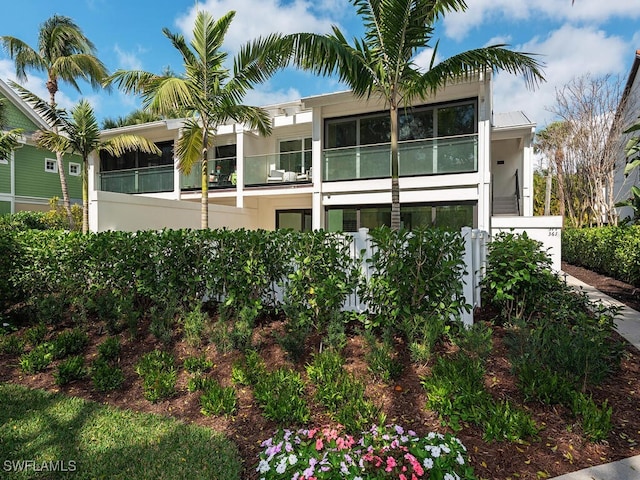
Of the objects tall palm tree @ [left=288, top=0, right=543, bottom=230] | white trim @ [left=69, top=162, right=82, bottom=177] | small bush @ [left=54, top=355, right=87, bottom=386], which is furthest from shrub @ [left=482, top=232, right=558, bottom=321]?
white trim @ [left=69, top=162, right=82, bottom=177]

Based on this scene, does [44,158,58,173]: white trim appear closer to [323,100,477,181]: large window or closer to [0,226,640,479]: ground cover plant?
[323,100,477,181]: large window

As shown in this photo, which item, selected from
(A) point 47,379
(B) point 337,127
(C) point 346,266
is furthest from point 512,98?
(A) point 47,379

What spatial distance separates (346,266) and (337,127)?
33.0ft

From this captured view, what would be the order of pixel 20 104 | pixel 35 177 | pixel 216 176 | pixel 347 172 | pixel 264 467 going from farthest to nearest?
pixel 20 104
pixel 35 177
pixel 216 176
pixel 347 172
pixel 264 467

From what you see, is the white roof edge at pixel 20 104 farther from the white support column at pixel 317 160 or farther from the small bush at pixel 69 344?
the small bush at pixel 69 344

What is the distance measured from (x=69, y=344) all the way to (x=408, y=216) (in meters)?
10.6

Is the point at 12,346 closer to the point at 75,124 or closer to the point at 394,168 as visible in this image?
the point at 394,168

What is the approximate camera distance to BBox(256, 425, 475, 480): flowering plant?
2184 mm

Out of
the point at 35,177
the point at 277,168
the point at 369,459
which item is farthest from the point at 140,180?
the point at 369,459

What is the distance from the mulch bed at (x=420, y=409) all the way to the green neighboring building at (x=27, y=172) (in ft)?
64.8

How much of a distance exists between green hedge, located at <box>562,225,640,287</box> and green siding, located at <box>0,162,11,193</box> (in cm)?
2644

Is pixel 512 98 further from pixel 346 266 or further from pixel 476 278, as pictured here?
pixel 346 266

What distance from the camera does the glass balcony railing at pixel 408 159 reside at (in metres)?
11.5

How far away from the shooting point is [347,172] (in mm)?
13227
